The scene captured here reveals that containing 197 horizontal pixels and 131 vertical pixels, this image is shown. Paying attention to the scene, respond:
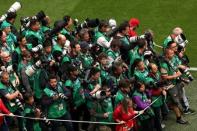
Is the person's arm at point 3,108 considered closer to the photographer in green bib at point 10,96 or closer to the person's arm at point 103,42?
the photographer in green bib at point 10,96

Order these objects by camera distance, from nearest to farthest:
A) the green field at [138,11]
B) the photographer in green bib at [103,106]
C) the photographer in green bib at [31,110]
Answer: the photographer in green bib at [31,110], the photographer in green bib at [103,106], the green field at [138,11]

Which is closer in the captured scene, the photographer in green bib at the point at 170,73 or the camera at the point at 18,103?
the camera at the point at 18,103

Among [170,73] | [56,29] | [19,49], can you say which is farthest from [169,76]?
[19,49]

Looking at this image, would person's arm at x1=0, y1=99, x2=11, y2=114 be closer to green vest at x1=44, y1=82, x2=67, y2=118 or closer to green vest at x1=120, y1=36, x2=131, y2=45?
green vest at x1=44, y1=82, x2=67, y2=118

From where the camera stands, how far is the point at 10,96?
8.44m

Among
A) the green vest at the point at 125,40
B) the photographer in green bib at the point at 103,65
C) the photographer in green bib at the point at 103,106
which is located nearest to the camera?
the photographer in green bib at the point at 103,106

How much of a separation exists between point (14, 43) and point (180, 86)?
3.52m

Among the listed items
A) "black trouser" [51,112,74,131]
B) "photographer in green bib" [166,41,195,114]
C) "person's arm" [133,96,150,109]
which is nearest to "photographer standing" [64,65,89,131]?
"black trouser" [51,112,74,131]

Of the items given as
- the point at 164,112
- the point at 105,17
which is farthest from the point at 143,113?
the point at 105,17

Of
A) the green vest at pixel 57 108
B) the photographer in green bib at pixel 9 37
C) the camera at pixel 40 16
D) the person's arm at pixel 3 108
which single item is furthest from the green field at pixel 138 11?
the person's arm at pixel 3 108

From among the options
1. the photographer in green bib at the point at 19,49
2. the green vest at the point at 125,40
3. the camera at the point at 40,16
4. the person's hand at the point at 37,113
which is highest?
the camera at the point at 40,16

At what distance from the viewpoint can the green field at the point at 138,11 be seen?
13.7m

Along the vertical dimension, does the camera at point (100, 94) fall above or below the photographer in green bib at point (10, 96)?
below

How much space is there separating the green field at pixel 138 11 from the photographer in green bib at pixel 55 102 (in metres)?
5.02
